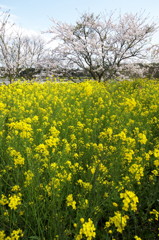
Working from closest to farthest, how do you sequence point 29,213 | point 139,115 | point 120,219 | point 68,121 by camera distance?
point 120,219 → point 29,213 → point 68,121 → point 139,115

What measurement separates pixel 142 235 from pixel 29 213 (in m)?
1.02

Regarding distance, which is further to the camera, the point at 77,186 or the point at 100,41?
the point at 100,41

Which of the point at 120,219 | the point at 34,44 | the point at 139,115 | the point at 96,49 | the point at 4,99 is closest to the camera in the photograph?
the point at 120,219

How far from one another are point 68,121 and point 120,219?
8.86 ft

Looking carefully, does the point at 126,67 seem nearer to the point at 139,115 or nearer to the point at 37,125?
the point at 139,115

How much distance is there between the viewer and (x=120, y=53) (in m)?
13.8

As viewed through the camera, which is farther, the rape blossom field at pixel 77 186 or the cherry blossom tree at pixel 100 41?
the cherry blossom tree at pixel 100 41

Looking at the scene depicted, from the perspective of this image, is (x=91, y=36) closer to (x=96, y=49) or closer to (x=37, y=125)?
(x=96, y=49)

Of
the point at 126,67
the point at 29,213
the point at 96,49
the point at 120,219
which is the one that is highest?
the point at 96,49

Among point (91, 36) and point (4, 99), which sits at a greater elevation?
point (91, 36)

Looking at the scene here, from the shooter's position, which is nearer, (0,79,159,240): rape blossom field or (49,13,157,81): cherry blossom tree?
(0,79,159,240): rape blossom field

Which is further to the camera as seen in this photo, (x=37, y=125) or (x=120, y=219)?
(x=37, y=125)

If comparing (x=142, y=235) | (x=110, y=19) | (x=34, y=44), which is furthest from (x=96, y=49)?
(x=34, y=44)

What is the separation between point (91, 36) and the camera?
14.0m
